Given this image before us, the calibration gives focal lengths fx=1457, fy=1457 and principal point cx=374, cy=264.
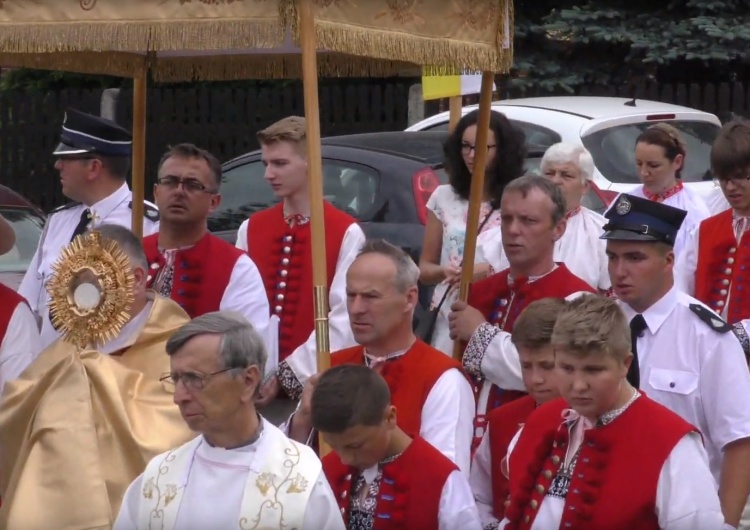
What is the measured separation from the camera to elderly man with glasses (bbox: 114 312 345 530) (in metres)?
3.71

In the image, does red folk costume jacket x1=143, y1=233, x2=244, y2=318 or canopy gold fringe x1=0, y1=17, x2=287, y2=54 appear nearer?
canopy gold fringe x1=0, y1=17, x2=287, y2=54

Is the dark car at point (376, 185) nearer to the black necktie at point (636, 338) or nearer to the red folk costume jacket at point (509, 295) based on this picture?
the red folk costume jacket at point (509, 295)

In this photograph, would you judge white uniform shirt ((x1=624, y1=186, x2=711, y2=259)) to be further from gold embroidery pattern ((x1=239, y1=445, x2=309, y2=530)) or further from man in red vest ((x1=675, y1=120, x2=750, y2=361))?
gold embroidery pattern ((x1=239, y1=445, x2=309, y2=530))

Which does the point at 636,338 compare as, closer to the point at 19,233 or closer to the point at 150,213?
the point at 150,213

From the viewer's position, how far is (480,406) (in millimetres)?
5137

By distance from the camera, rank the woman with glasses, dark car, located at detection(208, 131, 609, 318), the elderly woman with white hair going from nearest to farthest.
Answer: the elderly woman with white hair → the woman with glasses → dark car, located at detection(208, 131, 609, 318)

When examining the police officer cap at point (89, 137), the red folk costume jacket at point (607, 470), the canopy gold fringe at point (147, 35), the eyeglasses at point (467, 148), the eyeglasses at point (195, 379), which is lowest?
the red folk costume jacket at point (607, 470)

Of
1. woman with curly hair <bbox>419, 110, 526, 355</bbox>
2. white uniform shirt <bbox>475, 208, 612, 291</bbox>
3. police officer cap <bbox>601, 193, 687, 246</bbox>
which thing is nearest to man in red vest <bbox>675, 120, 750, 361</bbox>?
white uniform shirt <bbox>475, 208, 612, 291</bbox>

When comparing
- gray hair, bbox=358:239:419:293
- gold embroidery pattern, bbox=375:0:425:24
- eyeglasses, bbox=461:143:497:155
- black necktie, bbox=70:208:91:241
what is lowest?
black necktie, bbox=70:208:91:241

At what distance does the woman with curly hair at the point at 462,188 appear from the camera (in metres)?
6.23

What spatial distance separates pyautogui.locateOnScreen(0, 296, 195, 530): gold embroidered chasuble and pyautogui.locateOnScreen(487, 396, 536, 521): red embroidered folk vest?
3.29 ft

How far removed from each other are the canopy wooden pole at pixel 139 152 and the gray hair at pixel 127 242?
3.75ft

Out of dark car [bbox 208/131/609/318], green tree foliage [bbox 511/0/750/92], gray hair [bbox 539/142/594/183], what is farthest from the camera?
green tree foliage [bbox 511/0/750/92]

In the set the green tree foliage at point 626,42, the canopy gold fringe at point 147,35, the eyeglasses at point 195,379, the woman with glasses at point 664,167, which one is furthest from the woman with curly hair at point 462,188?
the green tree foliage at point 626,42
